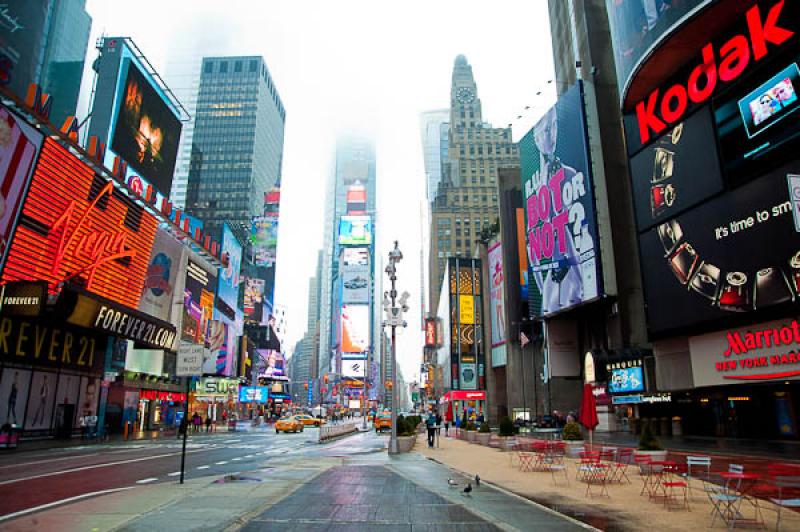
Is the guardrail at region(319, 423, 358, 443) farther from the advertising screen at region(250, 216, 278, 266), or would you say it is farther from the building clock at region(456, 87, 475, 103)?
the building clock at region(456, 87, 475, 103)

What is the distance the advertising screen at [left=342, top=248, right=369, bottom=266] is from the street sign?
553 ft

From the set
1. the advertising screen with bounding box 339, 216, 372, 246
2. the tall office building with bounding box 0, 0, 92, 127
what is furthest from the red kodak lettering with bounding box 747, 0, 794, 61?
the advertising screen with bounding box 339, 216, 372, 246

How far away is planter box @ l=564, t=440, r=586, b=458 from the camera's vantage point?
19737 millimetres

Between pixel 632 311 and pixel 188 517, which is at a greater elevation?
pixel 632 311

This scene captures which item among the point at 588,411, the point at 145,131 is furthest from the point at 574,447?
the point at 145,131

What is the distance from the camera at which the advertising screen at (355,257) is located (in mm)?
182000

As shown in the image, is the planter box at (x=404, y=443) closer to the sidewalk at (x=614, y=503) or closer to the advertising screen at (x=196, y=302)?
the sidewalk at (x=614, y=503)

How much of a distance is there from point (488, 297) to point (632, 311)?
3487cm

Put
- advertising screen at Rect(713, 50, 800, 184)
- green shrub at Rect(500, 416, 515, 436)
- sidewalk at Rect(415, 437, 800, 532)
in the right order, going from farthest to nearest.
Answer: green shrub at Rect(500, 416, 515, 436) → advertising screen at Rect(713, 50, 800, 184) → sidewalk at Rect(415, 437, 800, 532)

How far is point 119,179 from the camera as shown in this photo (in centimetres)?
3981

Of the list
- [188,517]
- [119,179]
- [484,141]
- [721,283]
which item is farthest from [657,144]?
[484,141]

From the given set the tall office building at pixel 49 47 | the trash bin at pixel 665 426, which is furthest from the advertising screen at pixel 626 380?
the tall office building at pixel 49 47

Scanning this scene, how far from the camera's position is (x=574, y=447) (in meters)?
20.2

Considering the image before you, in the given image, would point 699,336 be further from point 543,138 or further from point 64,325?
point 64,325
